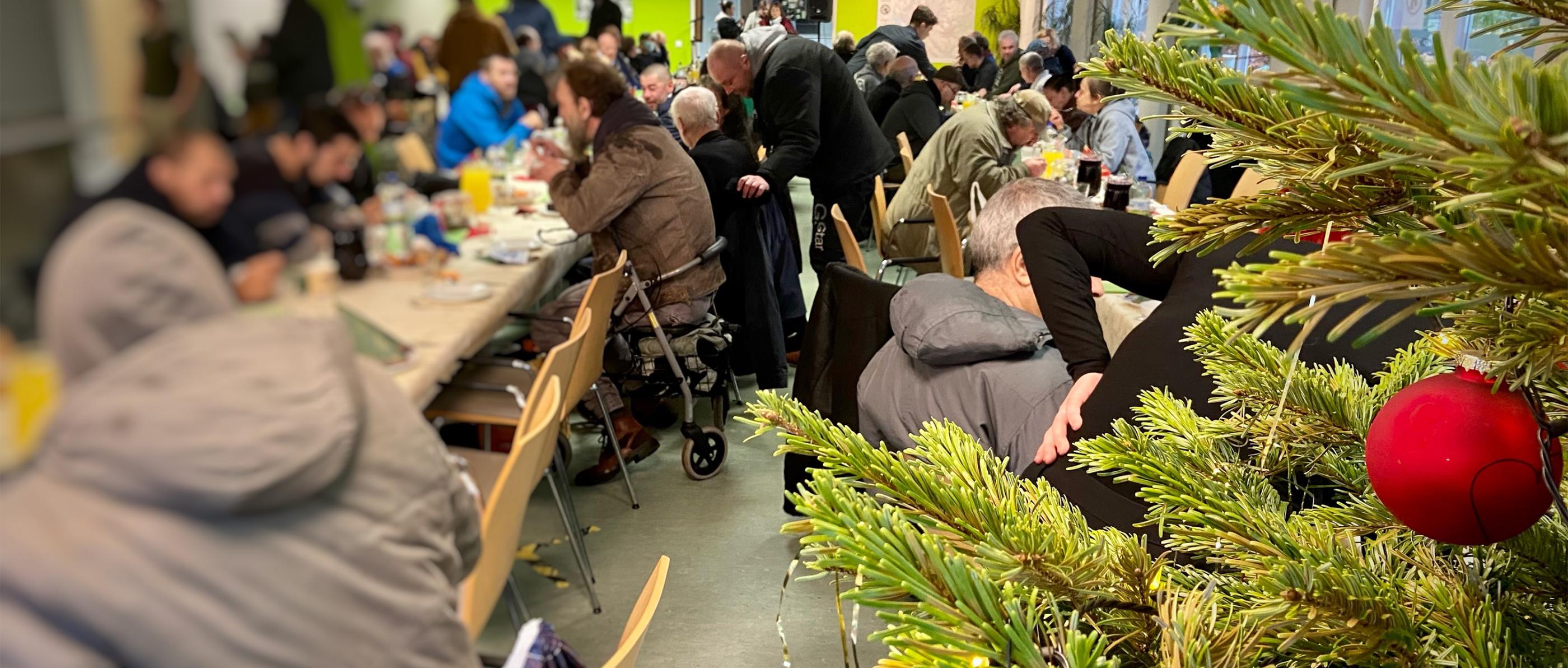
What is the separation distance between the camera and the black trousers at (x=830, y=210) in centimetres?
548

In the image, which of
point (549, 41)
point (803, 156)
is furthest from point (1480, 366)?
point (803, 156)

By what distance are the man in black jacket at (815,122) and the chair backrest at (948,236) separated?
0.73m

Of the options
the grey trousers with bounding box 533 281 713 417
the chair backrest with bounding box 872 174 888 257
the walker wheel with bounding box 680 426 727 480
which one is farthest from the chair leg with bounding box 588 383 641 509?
the chair backrest with bounding box 872 174 888 257

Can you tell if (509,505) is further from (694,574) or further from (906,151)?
(906,151)

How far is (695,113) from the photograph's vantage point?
14.5 feet

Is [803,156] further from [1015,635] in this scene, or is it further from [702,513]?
[1015,635]

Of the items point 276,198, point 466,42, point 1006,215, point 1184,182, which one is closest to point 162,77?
point 276,198

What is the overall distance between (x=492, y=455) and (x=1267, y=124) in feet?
3.89

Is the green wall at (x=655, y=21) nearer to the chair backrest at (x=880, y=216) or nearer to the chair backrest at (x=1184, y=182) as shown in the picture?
the chair backrest at (x=880, y=216)

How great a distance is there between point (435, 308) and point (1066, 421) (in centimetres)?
80

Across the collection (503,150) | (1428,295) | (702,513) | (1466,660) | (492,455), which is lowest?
(702,513)

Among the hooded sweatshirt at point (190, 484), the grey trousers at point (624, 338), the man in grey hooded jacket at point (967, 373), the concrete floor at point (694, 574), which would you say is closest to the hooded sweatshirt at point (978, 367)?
the man in grey hooded jacket at point (967, 373)

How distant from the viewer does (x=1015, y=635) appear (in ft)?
1.66

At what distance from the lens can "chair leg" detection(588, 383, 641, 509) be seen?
3.51 m
